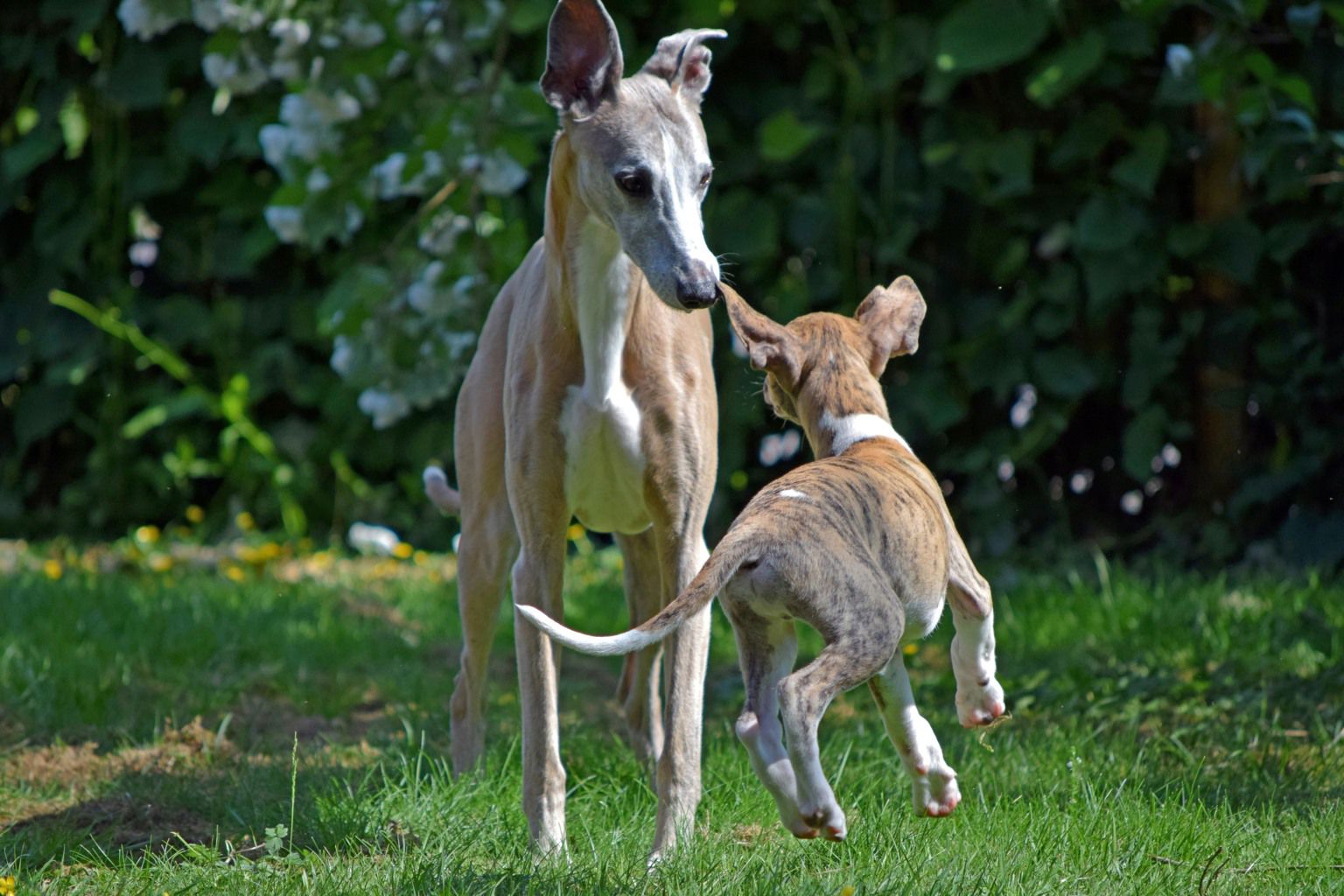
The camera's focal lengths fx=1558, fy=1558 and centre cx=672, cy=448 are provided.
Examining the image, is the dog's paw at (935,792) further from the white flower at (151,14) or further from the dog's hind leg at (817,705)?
the white flower at (151,14)

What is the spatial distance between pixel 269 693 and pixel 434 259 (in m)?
1.59

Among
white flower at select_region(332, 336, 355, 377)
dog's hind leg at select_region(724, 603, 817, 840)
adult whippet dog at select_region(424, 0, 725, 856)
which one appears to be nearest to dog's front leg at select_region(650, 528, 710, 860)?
adult whippet dog at select_region(424, 0, 725, 856)

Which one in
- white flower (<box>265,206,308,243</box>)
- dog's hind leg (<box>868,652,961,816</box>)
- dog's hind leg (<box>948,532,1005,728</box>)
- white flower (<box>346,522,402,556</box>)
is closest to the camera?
dog's hind leg (<box>868,652,961,816</box>)

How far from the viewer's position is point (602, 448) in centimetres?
362

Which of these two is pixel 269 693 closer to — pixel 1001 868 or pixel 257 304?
pixel 1001 868

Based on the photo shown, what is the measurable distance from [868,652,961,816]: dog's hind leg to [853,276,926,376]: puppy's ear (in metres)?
0.75

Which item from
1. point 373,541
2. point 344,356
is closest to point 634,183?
point 344,356

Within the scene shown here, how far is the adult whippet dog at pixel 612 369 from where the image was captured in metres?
3.33

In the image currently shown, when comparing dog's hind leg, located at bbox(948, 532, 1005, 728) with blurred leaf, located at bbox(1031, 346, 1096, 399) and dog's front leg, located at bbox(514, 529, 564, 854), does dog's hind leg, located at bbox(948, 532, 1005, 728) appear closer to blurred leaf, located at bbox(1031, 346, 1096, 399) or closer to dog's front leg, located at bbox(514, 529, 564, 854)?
dog's front leg, located at bbox(514, 529, 564, 854)

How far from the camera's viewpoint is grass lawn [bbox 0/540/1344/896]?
10.2ft

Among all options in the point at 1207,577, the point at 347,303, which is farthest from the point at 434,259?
the point at 1207,577

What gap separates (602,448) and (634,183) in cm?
66

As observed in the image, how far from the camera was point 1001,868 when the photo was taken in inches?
118

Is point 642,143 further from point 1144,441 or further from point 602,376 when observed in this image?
point 1144,441
